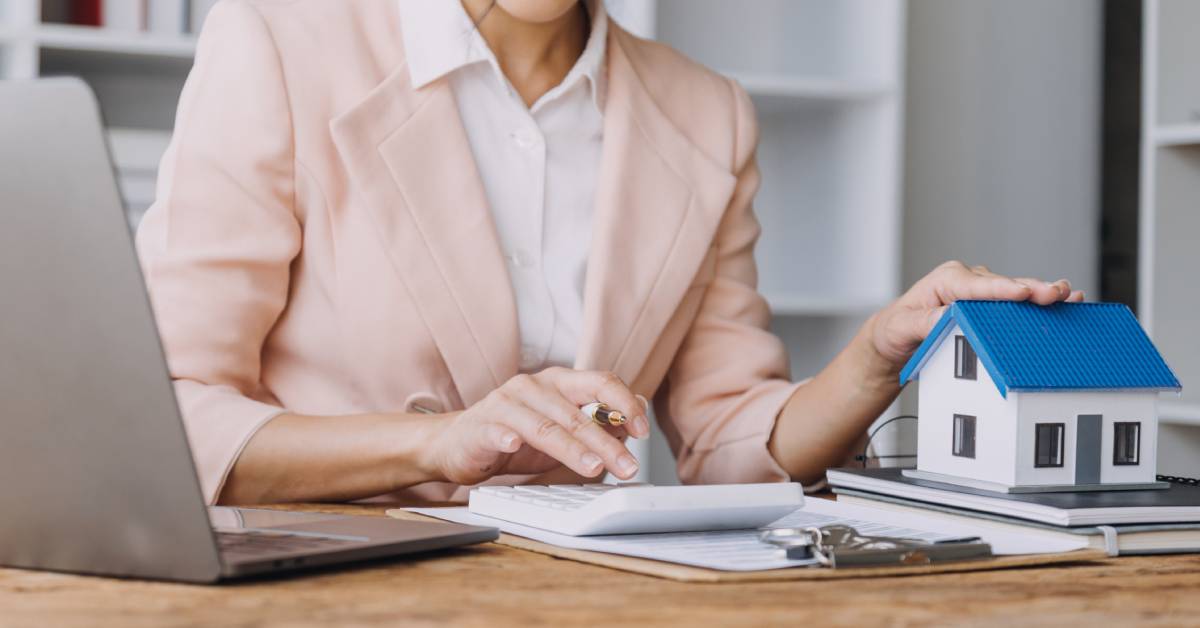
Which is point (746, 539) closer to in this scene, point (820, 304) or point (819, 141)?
point (820, 304)

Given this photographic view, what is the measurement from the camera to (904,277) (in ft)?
9.96

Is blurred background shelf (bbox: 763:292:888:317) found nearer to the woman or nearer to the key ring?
the woman

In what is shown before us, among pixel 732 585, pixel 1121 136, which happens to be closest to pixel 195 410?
pixel 732 585

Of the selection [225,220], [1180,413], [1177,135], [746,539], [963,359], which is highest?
[1177,135]

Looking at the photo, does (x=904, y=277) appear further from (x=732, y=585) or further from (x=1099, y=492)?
(x=732, y=585)

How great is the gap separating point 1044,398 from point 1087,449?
0.18ft

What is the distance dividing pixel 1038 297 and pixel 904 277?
2.05 m

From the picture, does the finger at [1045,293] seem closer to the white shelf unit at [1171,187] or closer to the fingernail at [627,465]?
the fingernail at [627,465]

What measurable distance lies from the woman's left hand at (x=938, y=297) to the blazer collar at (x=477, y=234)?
1.05ft

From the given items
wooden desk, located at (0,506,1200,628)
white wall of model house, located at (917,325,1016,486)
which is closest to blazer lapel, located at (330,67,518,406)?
white wall of model house, located at (917,325,1016,486)

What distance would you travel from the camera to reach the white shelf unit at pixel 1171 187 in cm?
250

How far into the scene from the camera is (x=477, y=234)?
4.56 feet

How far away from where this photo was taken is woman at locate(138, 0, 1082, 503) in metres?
1.18

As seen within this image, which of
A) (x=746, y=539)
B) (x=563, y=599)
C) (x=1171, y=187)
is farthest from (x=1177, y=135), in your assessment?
(x=563, y=599)
